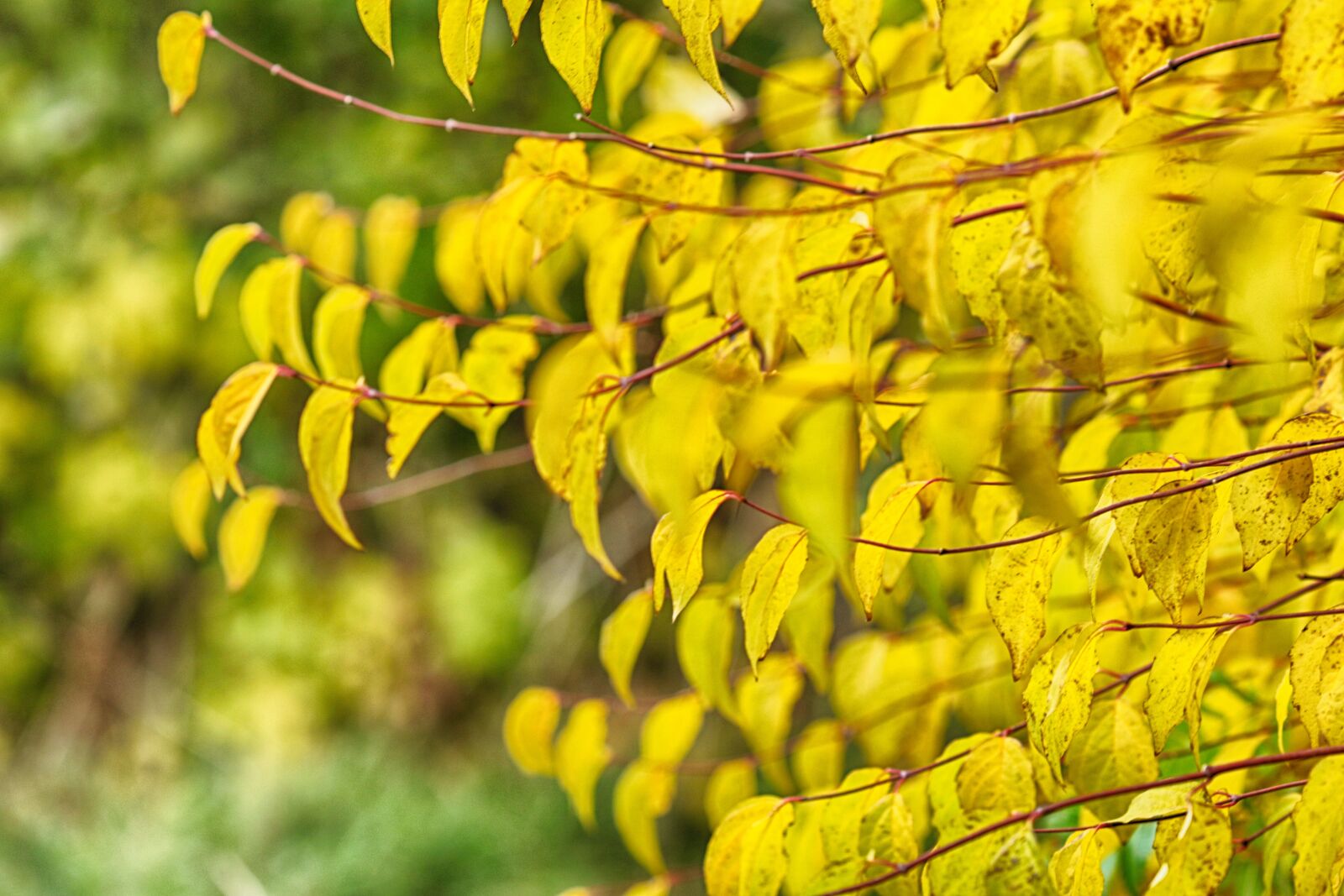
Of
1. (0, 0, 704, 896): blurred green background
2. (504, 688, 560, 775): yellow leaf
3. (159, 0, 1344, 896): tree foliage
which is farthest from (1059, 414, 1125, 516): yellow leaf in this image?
(0, 0, 704, 896): blurred green background

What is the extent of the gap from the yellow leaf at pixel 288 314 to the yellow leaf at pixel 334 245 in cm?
10

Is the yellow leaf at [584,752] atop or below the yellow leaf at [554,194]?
below

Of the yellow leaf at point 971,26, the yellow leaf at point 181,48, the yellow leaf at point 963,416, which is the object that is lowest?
the yellow leaf at point 963,416

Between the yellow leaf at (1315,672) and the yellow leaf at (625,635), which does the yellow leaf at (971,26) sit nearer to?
the yellow leaf at (1315,672)

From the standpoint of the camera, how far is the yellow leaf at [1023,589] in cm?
41

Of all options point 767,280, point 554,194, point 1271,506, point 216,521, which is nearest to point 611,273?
point 554,194

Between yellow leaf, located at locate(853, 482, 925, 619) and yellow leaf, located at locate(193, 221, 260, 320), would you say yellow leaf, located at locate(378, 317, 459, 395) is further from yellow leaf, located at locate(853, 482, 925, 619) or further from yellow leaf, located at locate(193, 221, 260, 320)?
yellow leaf, located at locate(853, 482, 925, 619)

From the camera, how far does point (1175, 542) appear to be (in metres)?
0.39

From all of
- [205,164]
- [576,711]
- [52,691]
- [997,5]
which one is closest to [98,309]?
[205,164]

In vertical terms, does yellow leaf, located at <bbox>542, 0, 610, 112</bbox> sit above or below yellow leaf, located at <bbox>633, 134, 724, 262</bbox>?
above

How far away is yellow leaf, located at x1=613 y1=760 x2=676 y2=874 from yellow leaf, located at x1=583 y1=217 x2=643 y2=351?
1.04 feet

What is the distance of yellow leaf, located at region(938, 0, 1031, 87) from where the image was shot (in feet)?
1.08

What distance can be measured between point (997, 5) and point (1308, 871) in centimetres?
27

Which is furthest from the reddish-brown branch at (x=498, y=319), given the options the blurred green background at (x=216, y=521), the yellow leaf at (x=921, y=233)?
the blurred green background at (x=216, y=521)
